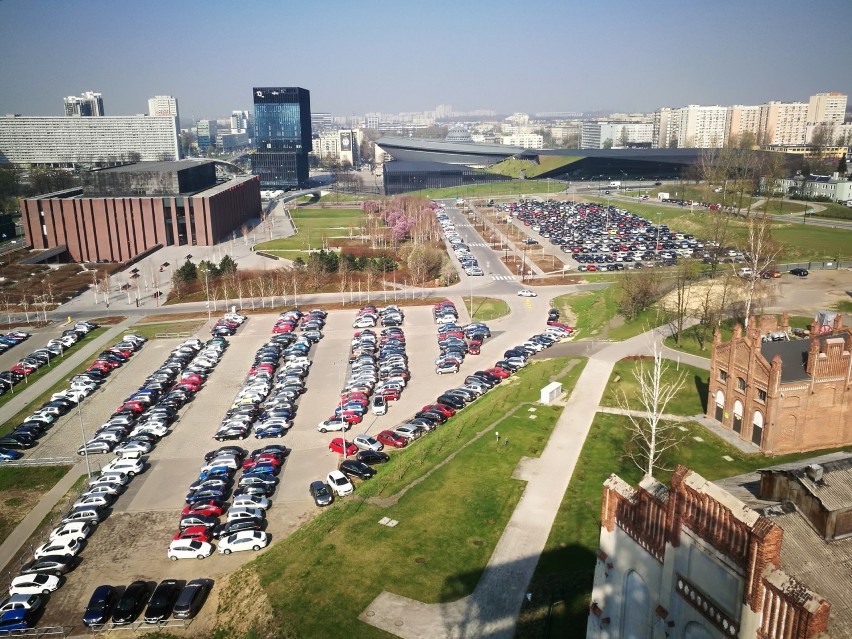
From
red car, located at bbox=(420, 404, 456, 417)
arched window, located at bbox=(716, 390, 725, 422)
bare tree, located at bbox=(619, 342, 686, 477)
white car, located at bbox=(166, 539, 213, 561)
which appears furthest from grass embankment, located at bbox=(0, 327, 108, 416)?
arched window, located at bbox=(716, 390, 725, 422)

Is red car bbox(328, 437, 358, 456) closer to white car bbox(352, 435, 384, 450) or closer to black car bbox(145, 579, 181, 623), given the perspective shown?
white car bbox(352, 435, 384, 450)

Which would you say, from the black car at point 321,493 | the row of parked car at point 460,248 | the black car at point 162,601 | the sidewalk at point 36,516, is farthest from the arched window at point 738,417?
the row of parked car at point 460,248

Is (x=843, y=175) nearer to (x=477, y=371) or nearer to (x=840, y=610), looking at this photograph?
(x=477, y=371)

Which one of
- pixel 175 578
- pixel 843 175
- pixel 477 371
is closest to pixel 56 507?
pixel 175 578

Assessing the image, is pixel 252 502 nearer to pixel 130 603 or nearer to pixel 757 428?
pixel 130 603

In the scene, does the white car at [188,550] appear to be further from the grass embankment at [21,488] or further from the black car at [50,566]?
the grass embankment at [21,488]
